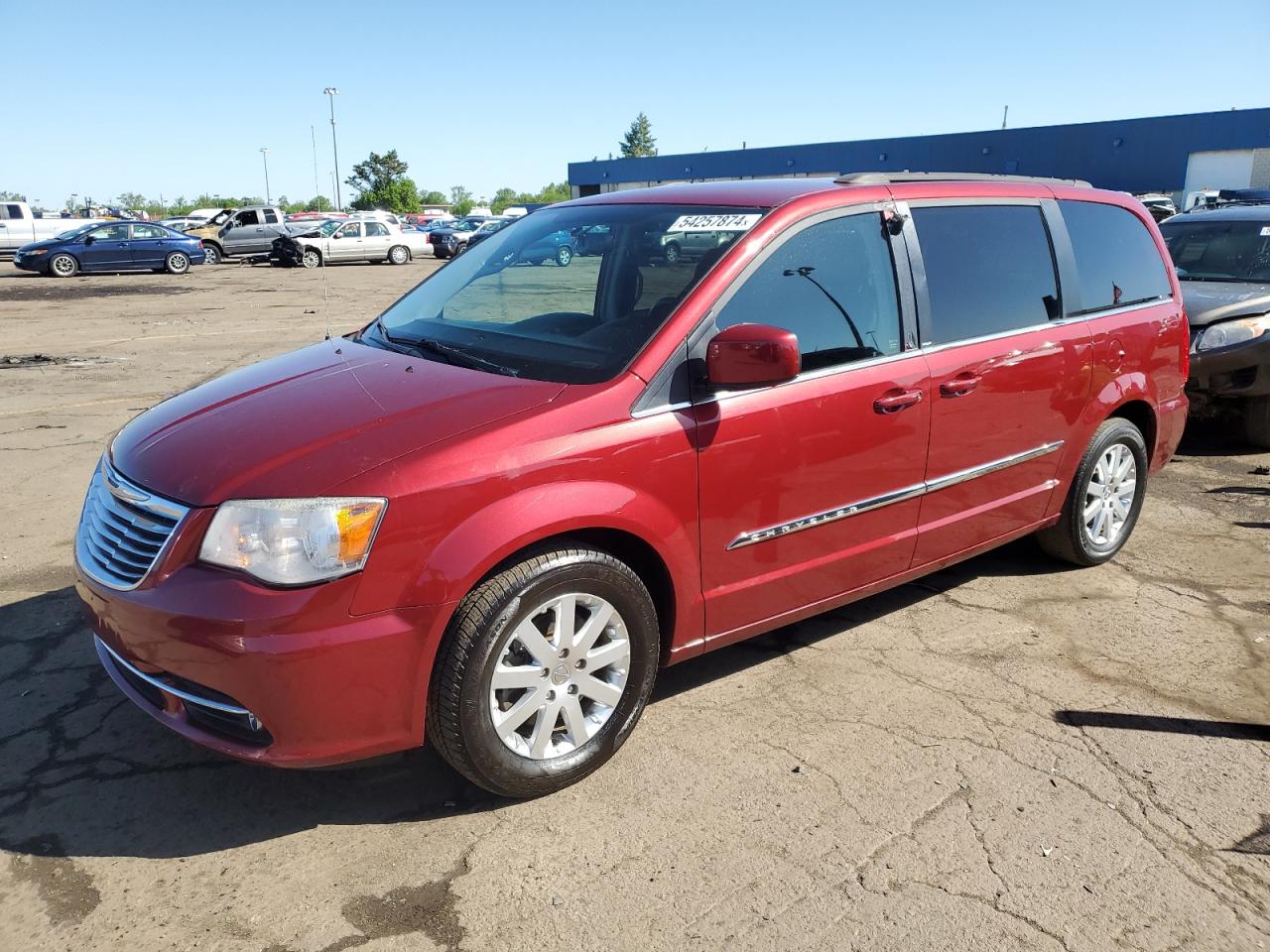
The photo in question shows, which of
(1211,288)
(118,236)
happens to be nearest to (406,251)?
(118,236)

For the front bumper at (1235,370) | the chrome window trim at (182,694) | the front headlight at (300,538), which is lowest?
the chrome window trim at (182,694)

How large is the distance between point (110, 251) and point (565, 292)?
2803 cm

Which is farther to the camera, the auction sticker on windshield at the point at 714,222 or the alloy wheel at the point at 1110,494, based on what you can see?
the alloy wheel at the point at 1110,494

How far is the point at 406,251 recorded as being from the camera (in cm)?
3522

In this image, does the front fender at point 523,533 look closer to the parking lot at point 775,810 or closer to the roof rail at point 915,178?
the parking lot at point 775,810

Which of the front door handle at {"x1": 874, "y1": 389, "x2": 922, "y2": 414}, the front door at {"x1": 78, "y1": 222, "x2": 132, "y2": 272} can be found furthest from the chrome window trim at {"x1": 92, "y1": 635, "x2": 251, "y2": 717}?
the front door at {"x1": 78, "y1": 222, "x2": 132, "y2": 272}

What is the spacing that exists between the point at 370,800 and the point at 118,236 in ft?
95.7

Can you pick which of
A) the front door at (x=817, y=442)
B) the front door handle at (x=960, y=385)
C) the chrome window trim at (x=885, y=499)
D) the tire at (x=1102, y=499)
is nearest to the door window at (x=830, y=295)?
the front door at (x=817, y=442)

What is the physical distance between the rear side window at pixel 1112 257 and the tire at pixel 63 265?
28.6 meters

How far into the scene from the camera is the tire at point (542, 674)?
285cm

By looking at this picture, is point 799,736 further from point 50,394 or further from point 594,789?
point 50,394

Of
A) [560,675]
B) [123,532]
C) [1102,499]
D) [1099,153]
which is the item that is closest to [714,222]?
[560,675]

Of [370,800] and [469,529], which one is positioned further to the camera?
[370,800]

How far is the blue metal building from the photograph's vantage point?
4547 centimetres
